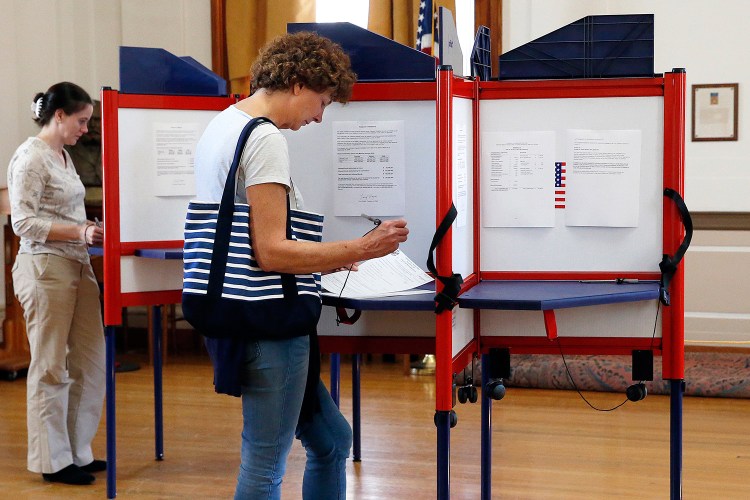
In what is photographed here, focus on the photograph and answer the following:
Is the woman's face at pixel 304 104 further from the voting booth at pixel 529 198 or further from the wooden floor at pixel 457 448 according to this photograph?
the wooden floor at pixel 457 448

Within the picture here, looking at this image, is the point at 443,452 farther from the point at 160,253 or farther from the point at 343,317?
the point at 160,253

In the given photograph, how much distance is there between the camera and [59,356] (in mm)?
3258

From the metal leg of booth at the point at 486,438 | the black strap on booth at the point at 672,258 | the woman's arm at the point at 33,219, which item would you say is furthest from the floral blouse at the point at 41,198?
the black strap on booth at the point at 672,258

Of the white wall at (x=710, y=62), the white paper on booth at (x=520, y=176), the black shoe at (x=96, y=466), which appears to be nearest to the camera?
the white paper on booth at (x=520, y=176)

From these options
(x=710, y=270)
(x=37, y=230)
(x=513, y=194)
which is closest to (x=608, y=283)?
(x=513, y=194)

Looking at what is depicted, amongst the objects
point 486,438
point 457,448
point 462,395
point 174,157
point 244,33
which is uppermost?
point 244,33

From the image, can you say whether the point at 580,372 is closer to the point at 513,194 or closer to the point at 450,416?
the point at 513,194

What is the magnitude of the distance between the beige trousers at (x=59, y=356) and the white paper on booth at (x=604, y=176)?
176 cm

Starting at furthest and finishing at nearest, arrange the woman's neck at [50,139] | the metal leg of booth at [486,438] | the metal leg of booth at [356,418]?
the metal leg of booth at [356,418] → the woman's neck at [50,139] → the metal leg of booth at [486,438]

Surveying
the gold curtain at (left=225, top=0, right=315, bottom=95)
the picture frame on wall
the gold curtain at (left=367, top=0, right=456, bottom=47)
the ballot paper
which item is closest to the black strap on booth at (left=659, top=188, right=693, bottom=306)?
the ballot paper

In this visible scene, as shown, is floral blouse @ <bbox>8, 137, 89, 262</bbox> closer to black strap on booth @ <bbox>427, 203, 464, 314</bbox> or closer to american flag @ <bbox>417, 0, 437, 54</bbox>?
american flag @ <bbox>417, 0, 437, 54</bbox>

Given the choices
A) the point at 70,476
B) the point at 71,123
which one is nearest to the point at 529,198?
the point at 71,123

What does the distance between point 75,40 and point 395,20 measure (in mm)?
2018

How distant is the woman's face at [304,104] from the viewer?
75.3 inches
